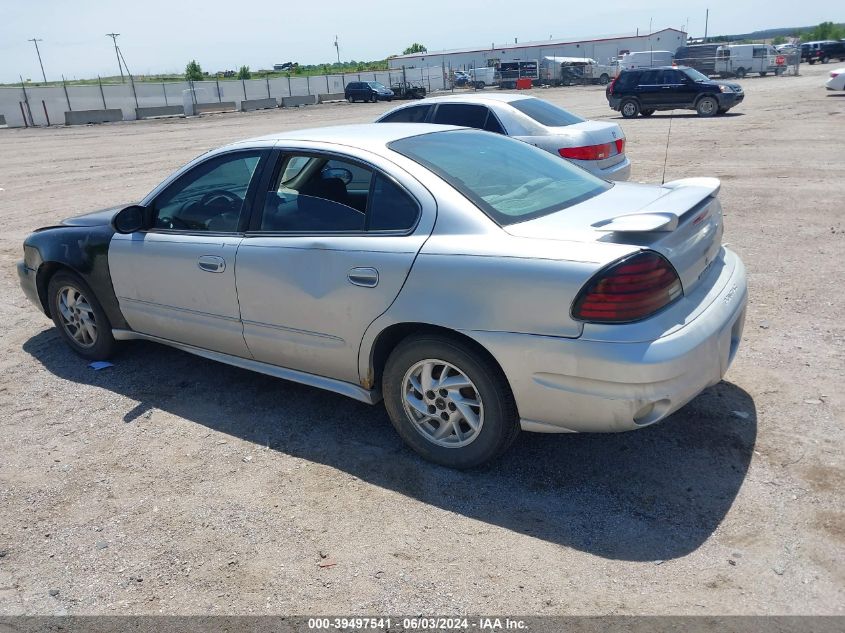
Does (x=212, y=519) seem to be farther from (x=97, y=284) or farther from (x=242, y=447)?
(x=97, y=284)

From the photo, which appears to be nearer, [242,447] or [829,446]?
[829,446]

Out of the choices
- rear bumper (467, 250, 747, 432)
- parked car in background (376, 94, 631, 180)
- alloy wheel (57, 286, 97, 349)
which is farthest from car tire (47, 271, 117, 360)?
parked car in background (376, 94, 631, 180)

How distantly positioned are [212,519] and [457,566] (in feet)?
4.08

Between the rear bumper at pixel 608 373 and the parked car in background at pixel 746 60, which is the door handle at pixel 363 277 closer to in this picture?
the rear bumper at pixel 608 373

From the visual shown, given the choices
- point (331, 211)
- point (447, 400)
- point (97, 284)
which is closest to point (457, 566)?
point (447, 400)

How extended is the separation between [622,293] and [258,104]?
1969 inches

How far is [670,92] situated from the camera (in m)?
25.0

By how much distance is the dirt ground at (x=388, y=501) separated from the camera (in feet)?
9.36

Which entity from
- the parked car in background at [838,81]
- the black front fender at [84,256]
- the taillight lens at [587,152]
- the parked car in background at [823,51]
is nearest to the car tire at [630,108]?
the parked car in background at [838,81]

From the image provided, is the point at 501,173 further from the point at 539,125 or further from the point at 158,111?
the point at 158,111

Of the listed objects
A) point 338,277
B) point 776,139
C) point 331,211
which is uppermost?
point 331,211

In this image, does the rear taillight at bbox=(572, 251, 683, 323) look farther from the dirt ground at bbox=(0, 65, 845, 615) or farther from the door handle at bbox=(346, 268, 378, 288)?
the door handle at bbox=(346, 268, 378, 288)

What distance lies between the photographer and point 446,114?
993 cm

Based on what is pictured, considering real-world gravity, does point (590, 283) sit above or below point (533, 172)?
below
